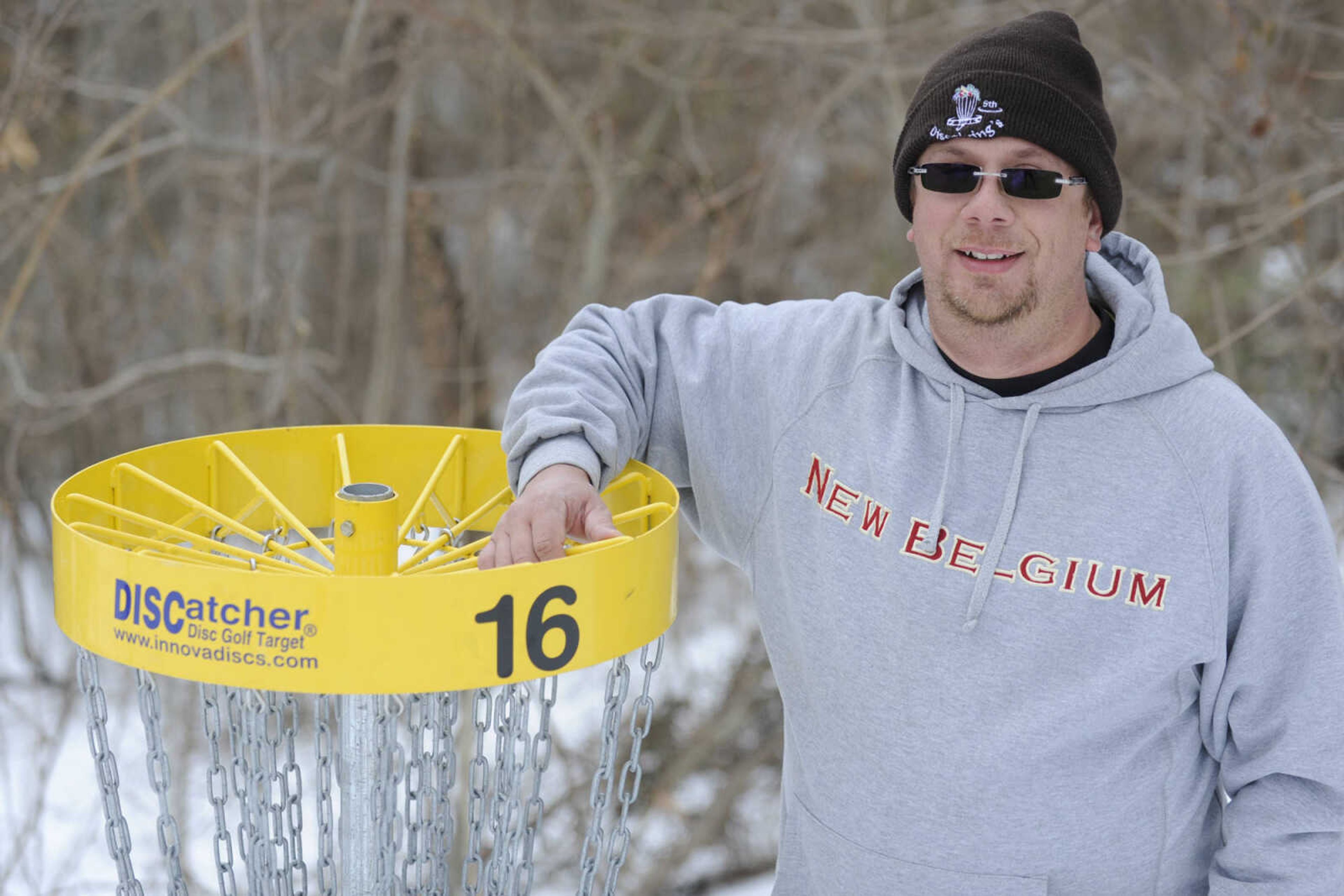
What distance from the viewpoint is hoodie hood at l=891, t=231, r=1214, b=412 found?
1.84 m

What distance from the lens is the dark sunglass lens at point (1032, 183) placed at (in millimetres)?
1854

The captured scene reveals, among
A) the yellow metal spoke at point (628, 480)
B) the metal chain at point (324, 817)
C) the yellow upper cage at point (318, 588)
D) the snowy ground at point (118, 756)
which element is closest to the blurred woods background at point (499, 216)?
the snowy ground at point (118, 756)

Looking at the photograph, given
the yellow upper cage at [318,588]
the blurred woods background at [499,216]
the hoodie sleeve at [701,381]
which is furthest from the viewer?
the blurred woods background at [499,216]

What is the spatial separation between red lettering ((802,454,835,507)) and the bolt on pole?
1.93 ft

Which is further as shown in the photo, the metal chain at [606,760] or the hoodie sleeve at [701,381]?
the hoodie sleeve at [701,381]

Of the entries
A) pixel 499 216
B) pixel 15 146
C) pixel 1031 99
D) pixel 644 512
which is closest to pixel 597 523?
pixel 644 512

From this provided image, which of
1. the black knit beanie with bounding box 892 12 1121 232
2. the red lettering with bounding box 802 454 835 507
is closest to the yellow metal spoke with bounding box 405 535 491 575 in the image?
the red lettering with bounding box 802 454 835 507

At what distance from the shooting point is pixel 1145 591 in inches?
70.9

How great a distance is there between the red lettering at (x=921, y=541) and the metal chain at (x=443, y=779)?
0.63 metres

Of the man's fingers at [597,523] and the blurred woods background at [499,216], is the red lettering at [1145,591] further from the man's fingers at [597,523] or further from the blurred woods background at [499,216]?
the blurred woods background at [499,216]

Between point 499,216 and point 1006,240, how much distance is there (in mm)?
3111

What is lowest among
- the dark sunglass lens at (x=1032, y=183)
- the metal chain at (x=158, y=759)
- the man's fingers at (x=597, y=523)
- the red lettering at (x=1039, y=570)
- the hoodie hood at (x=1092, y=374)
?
the metal chain at (x=158, y=759)

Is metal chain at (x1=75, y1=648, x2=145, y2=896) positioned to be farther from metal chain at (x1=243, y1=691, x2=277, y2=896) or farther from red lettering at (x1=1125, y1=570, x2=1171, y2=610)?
red lettering at (x1=1125, y1=570, x2=1171, y2=610)

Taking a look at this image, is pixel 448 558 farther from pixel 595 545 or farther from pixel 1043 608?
pixel 1043 608
